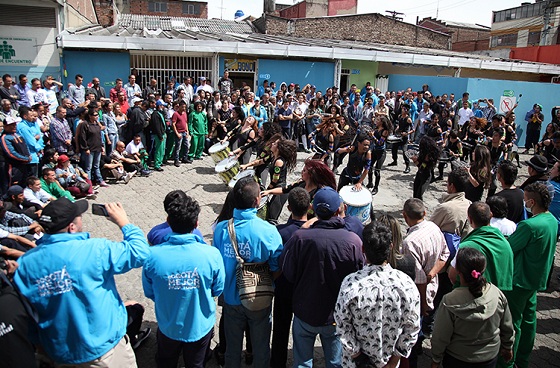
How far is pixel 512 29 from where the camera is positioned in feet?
147

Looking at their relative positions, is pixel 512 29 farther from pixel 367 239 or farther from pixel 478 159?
pixel 367 239

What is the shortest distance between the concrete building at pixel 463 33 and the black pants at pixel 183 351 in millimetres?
48815

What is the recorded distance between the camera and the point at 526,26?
4344 cm

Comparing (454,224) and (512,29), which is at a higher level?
(512,29)

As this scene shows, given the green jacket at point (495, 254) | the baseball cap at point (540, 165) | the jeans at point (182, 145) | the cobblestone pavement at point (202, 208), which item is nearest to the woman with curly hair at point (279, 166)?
the cobblestone pavement at point (202, 208)

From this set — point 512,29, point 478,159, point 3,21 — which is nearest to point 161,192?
point 478,159

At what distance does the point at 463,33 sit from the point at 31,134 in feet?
167

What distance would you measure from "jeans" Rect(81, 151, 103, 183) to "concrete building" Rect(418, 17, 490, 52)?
4444 cm

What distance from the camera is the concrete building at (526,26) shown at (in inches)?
1439

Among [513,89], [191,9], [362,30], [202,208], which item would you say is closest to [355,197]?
[202,208]

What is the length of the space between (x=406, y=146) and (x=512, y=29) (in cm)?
4128

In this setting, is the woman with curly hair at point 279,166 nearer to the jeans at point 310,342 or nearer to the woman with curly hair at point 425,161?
the woman with curly hair at point 425,161

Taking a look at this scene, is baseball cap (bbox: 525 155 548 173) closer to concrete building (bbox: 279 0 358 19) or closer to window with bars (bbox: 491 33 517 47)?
concrete building (bbox: 279 0 358 19)

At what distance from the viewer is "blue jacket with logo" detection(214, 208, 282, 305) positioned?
10.8ft
